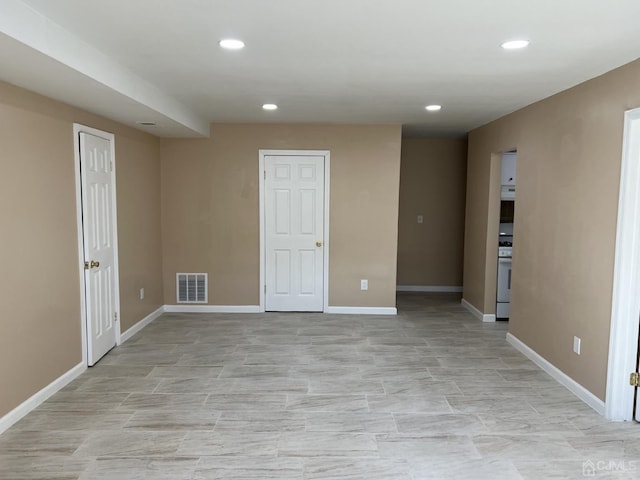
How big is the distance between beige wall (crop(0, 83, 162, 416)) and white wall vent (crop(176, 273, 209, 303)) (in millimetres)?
2153

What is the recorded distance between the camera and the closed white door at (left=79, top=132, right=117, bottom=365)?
396 centimetres

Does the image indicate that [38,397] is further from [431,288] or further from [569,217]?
[431,288]

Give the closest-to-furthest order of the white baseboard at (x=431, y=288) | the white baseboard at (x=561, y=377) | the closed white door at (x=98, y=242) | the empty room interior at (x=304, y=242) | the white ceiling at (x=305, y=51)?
the white ceiling at (x=305, y=51), the empty room interior at (x=304, y=242), the white baseboard at (x=561, y=377), the closed white door at (x=98, y=242), the white baseboard at (x=431, y=288)

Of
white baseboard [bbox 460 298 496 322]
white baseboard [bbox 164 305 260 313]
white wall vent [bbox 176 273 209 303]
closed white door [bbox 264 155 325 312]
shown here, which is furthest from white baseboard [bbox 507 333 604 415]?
white wall vent [bbox 176 273 209 303]

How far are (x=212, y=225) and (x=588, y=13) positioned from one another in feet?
15.4

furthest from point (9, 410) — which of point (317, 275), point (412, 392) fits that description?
point (317, 275)

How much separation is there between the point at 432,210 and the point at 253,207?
3.05m

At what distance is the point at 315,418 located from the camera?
3.19 metres

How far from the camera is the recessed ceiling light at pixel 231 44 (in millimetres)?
2610

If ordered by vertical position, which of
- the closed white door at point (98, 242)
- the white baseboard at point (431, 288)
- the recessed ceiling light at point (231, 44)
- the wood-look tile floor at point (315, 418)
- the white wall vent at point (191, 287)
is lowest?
the wood-look tile floor at point (315, 418)

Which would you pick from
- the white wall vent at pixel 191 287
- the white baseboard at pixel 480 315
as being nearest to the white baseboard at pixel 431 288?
the white baseboard at pixel 480 315

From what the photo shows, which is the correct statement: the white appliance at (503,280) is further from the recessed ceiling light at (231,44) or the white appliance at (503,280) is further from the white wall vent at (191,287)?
the recessed ceiling light at (231,44)

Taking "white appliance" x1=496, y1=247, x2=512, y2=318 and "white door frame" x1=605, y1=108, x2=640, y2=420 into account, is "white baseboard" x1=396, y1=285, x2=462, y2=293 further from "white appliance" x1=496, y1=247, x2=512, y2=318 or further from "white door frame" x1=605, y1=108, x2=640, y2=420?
"white door frame" x1=605, y1=108, x2=640, y2=420

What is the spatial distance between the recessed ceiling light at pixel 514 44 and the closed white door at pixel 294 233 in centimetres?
334
